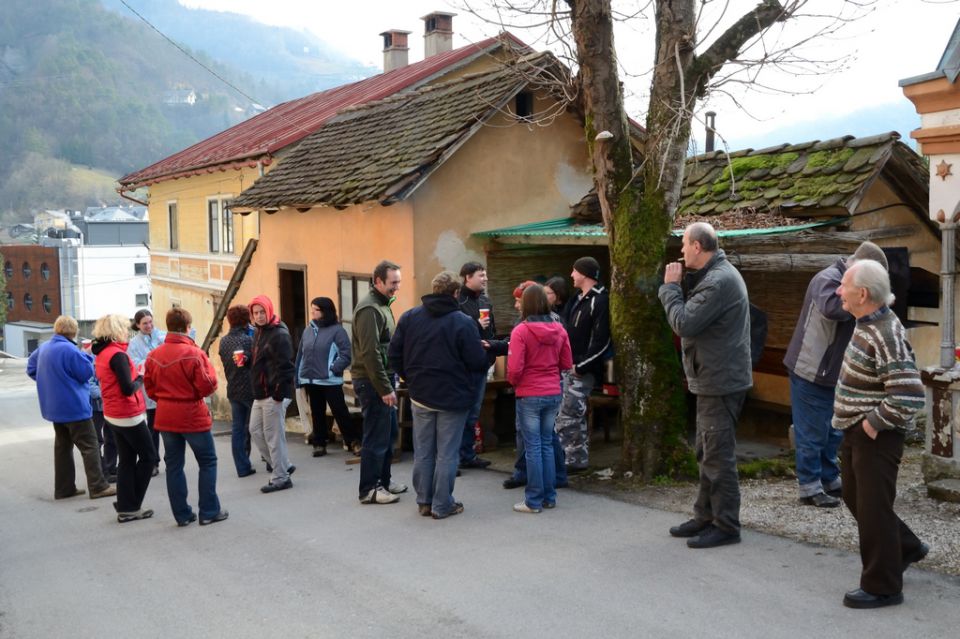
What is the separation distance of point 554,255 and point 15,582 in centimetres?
718

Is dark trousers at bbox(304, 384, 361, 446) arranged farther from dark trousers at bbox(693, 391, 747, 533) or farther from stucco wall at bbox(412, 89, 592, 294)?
dark trousers at bbox(693, 391, 747, 533)

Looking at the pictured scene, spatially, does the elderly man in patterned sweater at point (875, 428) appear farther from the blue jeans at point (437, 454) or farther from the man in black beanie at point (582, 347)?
the man in black beanie at point (582, 347)

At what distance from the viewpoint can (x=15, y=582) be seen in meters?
6.26

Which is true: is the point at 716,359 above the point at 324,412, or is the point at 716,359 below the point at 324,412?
above

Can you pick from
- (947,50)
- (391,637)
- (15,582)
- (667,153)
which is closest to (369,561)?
(391,637)

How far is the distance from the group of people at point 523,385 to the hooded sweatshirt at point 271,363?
0.02 meters

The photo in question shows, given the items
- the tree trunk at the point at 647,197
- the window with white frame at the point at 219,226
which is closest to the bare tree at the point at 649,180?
the tree trunk at the point at 647,197

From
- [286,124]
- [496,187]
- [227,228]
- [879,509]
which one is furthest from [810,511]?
[286,124]

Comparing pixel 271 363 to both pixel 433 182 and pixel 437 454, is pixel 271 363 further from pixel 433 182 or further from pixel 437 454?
pixel 433 182

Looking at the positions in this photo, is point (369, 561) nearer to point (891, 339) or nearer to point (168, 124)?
point (891, 339)

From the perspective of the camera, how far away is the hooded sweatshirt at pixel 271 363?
28.8 feet

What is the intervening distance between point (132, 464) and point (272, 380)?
1512 millimetres

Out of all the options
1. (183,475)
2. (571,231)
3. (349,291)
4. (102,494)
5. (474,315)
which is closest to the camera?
(183,475)

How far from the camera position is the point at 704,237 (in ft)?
19.0
